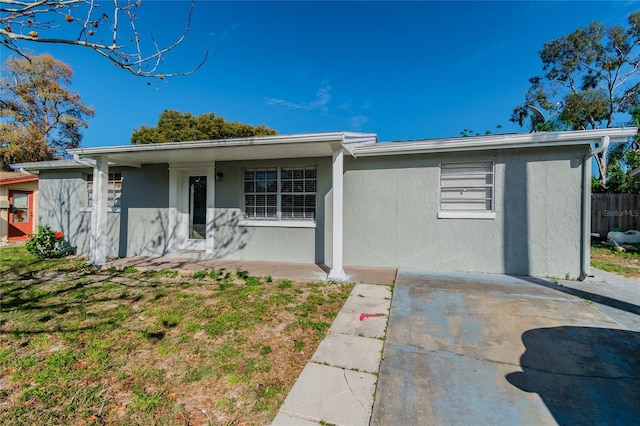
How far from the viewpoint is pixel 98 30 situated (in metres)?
2.84

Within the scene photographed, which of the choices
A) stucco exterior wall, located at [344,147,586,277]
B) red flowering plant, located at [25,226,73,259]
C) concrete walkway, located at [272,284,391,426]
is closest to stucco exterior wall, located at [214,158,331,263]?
stucco exterior wall, located at [344,147,586,277]

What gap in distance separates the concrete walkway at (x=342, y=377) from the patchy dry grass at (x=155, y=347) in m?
0.13

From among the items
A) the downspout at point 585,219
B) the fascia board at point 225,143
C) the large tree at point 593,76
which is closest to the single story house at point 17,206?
the fascia board at point 225,143

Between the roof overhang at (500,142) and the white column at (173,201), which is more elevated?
the roof overhang at (500,142)

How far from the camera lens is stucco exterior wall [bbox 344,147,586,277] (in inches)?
224

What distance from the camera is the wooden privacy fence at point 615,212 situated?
37.7ft

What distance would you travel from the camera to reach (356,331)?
3.41 m

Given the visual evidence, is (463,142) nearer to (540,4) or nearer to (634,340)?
(634,340)

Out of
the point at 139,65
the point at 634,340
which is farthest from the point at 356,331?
the point at 139,65

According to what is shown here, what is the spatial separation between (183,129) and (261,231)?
62.4 ft

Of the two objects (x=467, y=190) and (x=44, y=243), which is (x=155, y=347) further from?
(x=44, y=243)

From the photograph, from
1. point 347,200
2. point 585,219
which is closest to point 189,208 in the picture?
point 347,200

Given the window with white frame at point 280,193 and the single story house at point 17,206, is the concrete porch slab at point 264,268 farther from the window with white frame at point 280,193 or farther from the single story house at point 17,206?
the single story house at point 17,206

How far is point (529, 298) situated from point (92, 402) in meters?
5.61
